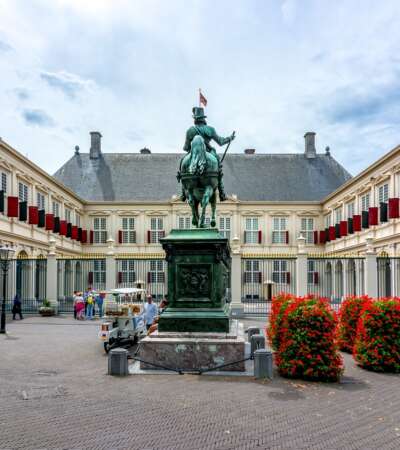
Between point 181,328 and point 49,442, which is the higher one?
Result: point 181,328

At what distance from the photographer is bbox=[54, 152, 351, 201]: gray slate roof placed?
1663 inches

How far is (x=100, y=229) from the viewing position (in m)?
41.7

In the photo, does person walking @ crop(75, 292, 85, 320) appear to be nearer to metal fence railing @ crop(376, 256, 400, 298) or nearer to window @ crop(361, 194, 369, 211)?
metal fence railing @ crop(376, 256, 400, 298)

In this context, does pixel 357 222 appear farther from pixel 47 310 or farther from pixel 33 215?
pixel 33 215

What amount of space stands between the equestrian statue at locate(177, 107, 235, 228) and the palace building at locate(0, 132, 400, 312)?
21.9 m

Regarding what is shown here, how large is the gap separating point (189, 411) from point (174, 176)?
38.1 meters

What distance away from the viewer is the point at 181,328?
880 centimetres

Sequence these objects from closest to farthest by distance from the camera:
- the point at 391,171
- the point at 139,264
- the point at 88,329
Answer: the point at 88,329
the point at 391,171
the point at 139,264

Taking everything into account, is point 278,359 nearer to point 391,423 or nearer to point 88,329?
point 391,423

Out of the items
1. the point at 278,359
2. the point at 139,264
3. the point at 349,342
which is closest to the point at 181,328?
the point at 278,359

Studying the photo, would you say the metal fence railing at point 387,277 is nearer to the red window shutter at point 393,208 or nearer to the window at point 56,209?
the red window shutter at point 393,208

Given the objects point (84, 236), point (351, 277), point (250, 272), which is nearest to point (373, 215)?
point (351, 277)

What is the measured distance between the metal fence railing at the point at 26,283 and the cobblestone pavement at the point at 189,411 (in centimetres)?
1737

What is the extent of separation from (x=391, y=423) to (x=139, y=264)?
3302cm
